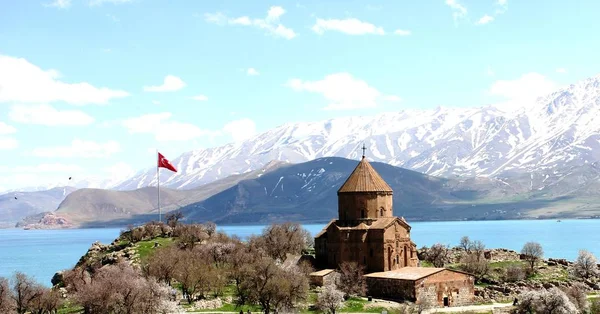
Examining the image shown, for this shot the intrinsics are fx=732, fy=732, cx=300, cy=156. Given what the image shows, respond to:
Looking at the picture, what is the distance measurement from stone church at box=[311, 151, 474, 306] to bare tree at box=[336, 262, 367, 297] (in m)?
1.10

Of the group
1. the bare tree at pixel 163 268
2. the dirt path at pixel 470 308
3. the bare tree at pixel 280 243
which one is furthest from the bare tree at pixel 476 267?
the bare tree at pixel 163 268

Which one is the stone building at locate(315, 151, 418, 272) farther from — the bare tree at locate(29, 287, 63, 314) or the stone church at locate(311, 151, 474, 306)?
the bare tree at locate(29, 287, 63, 314)

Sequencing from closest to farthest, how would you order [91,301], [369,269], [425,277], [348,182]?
1. [91,301]
2. [425,277]
3. [369,269]
4. [348,182]

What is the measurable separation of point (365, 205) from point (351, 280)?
38.9 feet

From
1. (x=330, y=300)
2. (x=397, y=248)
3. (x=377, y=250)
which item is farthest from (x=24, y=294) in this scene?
(x=397, y=248)

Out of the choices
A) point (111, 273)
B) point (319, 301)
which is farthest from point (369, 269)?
point (111, 273)

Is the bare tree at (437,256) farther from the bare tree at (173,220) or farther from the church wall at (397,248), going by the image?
the bare tree at (173,220)

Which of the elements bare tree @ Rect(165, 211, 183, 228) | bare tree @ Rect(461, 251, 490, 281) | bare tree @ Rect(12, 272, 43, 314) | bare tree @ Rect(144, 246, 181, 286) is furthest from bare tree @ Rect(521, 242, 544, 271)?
bare tree @ Rect(12, 272, 43, 314)

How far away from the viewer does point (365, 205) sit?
310ft

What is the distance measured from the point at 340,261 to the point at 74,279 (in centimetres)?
3449

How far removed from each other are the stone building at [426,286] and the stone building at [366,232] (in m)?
3.90

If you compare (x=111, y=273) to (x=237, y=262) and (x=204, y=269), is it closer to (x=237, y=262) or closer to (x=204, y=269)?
(x=204, y=269)

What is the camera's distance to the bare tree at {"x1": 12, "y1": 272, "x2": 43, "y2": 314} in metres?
78.2

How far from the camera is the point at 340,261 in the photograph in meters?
92.5
